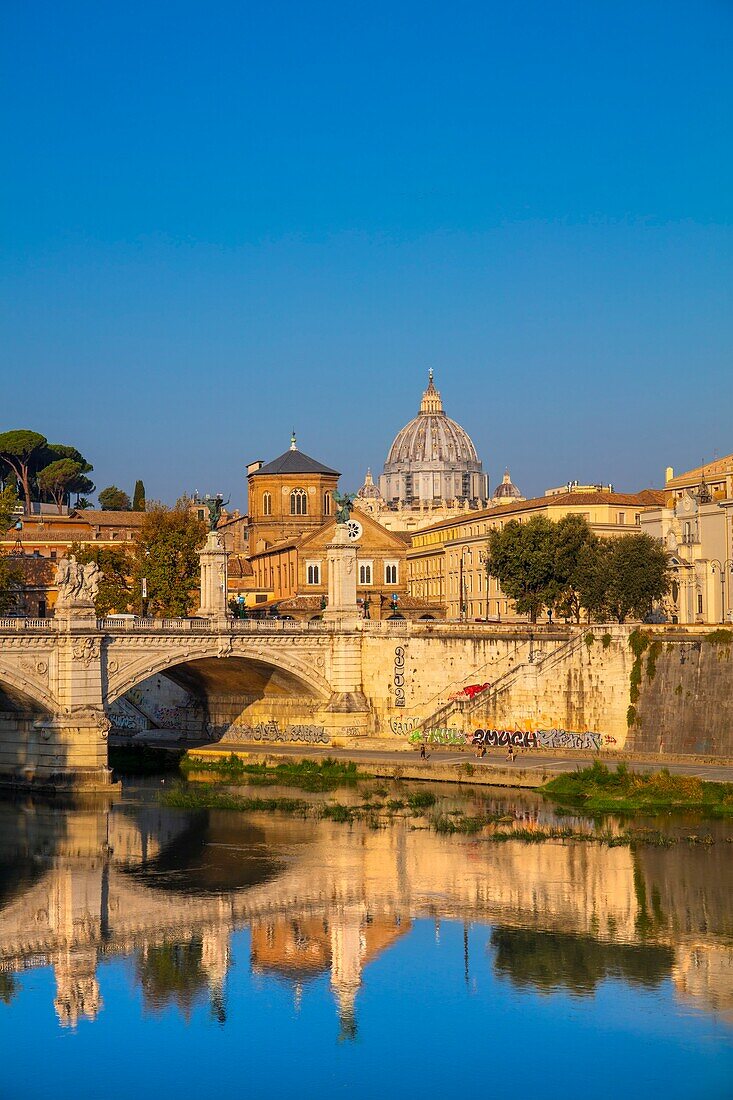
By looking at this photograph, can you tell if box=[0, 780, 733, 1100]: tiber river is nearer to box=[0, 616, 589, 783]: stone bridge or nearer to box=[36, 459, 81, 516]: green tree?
box=[0, 616, 589, 783]: stone bridge

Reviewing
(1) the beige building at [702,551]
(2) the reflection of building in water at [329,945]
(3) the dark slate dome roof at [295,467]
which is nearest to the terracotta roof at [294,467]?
(3) the dark slate dome roof at [295,467]

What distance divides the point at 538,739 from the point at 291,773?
892cm

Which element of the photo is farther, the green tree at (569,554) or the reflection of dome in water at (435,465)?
the reflection of dome in water at (435,465)

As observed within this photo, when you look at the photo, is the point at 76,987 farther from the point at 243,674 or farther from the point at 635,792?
the point at 243,674

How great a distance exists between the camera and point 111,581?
84.9 m

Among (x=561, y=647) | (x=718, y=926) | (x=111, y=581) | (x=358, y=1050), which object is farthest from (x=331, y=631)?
(x=358, y=1050)

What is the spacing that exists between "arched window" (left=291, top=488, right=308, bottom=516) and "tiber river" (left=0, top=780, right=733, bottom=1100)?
5264 cm

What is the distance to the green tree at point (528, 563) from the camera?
7262cm

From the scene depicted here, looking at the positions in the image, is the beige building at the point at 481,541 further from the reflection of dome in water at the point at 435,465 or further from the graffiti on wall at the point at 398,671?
the reflection of dome in water at the point at 435,465

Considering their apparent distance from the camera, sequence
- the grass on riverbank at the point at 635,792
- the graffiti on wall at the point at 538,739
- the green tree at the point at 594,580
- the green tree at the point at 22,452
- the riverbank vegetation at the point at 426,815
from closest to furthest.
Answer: the riverbank vegetation at the point at 426,815
the grass on riverbank at the point at 635,792
the graffiti on wall at the point at 538,739
the green tree at the point at 594,580
the green tree at the point at 22,452

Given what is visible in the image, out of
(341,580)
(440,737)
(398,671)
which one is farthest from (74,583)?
(440,737)

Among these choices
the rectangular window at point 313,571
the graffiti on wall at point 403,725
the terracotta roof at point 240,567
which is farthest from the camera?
the terracotta roof at point 240,567

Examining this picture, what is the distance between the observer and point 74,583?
184 ft

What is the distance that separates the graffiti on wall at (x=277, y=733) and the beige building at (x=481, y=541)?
17382 millimetres
